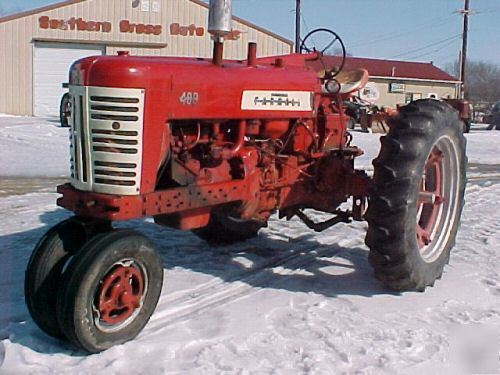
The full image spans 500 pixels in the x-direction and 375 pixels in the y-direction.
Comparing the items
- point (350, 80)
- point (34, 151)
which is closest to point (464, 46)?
point (34, 151)

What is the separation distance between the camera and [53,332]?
3.91 m

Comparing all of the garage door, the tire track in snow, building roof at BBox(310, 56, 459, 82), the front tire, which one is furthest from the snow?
building roof at BBox(310, 56, 459, 82)

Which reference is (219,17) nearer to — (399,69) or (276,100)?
(276,100)

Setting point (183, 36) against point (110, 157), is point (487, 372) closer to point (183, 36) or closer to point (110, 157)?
point (110, 157)

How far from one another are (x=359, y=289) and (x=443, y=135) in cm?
128

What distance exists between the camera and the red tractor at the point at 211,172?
3.82 metres

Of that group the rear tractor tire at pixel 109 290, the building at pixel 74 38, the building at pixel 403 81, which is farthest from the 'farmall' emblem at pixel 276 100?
the building at pixel 403 81

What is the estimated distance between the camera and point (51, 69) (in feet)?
102

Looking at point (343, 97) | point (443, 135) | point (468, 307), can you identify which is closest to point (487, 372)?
point (468, 307)

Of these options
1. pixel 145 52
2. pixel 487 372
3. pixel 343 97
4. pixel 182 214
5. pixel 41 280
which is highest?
pixel 145 52

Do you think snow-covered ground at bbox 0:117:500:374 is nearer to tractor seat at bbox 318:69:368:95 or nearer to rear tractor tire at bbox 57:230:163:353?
rear tractor tire at bbox 57:230:163:353

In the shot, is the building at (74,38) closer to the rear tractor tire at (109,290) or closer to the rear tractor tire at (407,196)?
the rear tractor tire at (407,196)

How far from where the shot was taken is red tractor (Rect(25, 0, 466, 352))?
12.5 feet

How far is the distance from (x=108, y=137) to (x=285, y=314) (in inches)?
64.1
